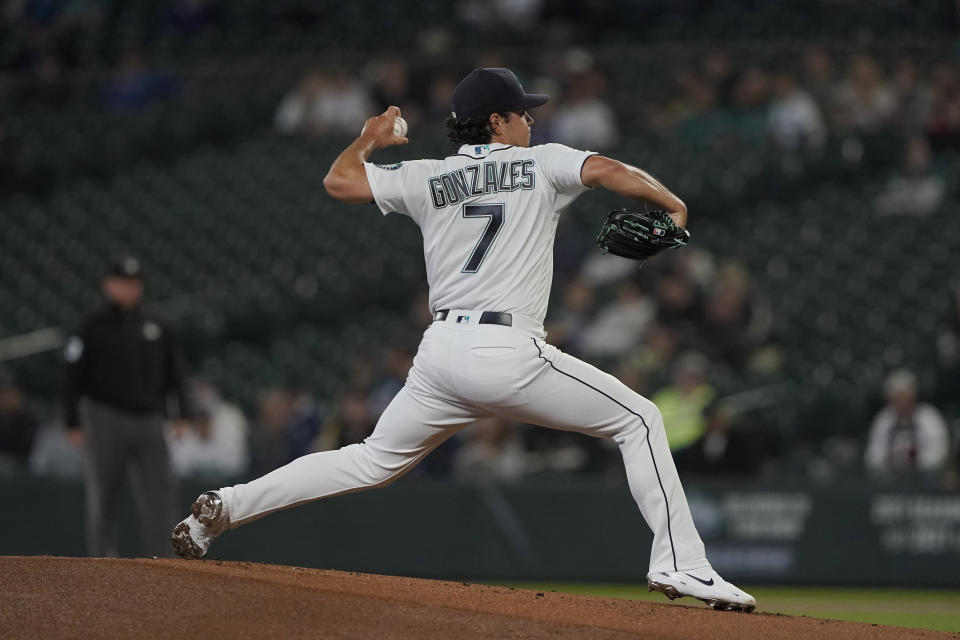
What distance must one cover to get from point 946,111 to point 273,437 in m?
7.22

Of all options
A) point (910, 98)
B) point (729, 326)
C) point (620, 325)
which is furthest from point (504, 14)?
point (729, 326)

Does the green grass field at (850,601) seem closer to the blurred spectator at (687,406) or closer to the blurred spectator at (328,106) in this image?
the blurred spectator at (687,406)

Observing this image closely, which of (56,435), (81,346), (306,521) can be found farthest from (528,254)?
(56,435)

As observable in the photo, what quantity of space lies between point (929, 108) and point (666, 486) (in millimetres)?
9986

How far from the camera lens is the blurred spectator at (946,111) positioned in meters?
13.7

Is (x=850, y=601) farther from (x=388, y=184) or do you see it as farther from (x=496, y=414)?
(x=388, y=184)

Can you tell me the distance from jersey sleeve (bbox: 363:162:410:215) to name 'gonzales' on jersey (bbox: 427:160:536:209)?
152 millimetres

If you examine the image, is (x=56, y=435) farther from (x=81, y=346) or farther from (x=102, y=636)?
(x=102, y=636)

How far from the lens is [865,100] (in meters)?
14.1

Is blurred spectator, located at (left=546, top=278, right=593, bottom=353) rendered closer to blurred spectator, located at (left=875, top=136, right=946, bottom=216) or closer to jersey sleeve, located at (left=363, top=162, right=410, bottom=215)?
blurred spectator, located at (left=875, top=136, right=946, bottom=216)

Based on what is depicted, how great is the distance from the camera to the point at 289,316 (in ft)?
46.1

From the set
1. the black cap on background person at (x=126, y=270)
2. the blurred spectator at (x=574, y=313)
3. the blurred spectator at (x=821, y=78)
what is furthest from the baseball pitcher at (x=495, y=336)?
the blurred spectator at (x=821, y=78)

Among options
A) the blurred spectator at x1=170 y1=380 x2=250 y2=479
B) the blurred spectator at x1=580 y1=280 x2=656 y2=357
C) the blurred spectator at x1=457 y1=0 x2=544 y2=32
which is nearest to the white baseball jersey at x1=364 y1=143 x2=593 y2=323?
the blurred spectator at x1=170 y1=380 x2=250 y2=479

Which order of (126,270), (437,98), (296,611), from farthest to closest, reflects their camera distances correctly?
1. (437,98)
2. (126,270)
3. (296,611)
